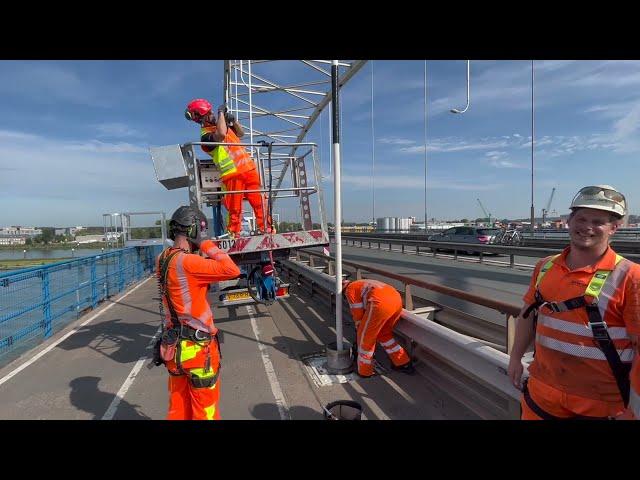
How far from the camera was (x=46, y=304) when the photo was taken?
7.11 metres

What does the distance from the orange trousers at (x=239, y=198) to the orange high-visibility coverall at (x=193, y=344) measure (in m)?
2.86

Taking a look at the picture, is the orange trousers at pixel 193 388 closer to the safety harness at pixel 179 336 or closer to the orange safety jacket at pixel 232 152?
the safety harness at pixel 179 336

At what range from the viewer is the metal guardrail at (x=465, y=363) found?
9.43ft

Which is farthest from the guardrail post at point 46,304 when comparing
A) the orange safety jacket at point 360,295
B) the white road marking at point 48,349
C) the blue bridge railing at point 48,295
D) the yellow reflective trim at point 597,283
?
the yellow reflective trim at point 597,283

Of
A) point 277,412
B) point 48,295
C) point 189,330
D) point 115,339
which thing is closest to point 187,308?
point 189,330

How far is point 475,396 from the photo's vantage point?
3.44 metres

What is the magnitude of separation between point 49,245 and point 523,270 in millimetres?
17083

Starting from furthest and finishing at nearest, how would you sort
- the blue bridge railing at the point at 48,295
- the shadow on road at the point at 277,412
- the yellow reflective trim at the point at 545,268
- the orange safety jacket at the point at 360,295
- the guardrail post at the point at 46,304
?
the guardrail post at the point at 46,304, the blue bridge railing at the point at 48,295, the orange safety jacket at the point at 360,295, the shadow on road at the point at 277,412, the yellow reflective trim at the point at 545,268

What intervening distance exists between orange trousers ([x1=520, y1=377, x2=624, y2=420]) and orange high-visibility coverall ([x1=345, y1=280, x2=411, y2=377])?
236 centimetres

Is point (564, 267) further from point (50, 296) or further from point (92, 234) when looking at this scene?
point (92, 234)

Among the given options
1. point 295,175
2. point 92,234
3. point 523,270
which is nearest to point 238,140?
point 295,175

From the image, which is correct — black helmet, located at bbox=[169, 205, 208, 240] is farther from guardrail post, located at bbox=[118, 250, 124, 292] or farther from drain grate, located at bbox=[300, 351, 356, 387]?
guardrail post, located at bbox=[118, 250, 124, 292]

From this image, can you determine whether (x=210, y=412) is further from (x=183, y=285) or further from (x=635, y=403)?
(x=635, y=403)
